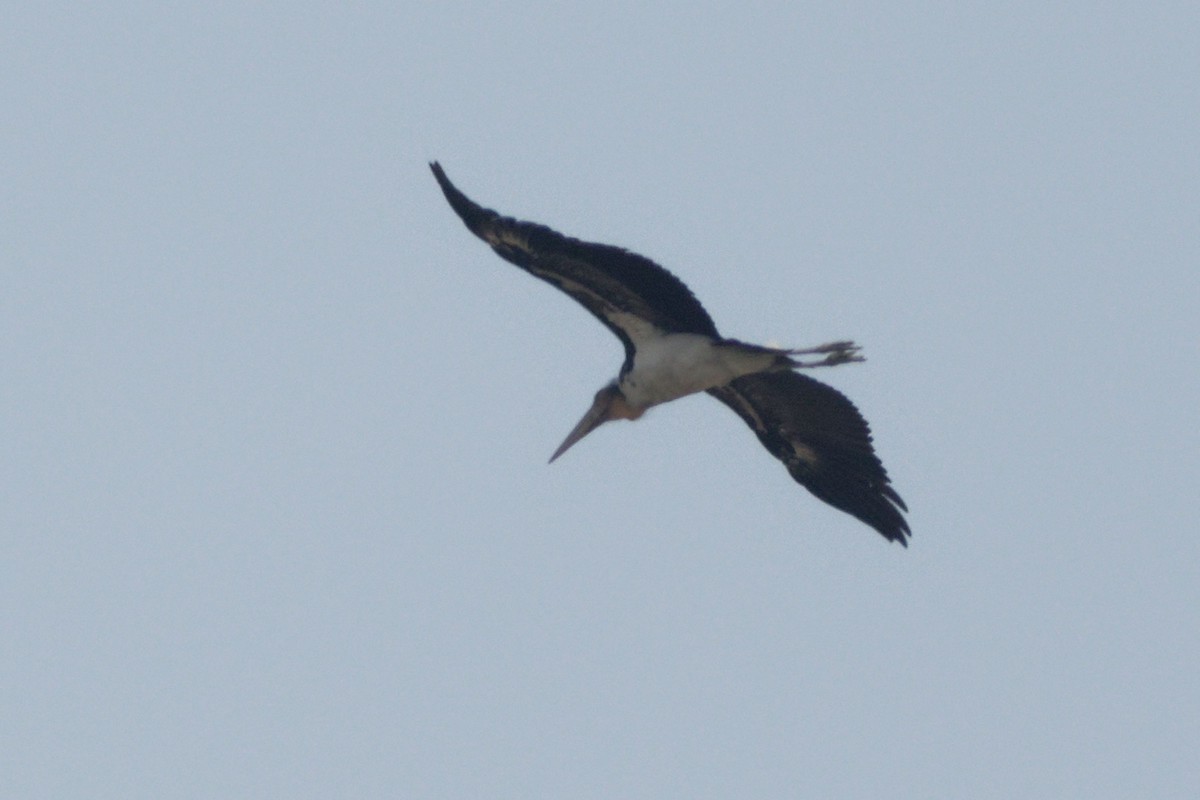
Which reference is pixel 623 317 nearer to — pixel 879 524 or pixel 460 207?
pixel 460 207

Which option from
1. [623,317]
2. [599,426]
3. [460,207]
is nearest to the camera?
[460,207]

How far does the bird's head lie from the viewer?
17.6 meters

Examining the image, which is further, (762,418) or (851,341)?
(762,418)

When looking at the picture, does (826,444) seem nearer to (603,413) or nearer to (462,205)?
(603,413)

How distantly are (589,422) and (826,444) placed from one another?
1834 mm

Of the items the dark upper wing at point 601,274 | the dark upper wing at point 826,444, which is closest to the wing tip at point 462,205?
the dark upper wing at point 601,274

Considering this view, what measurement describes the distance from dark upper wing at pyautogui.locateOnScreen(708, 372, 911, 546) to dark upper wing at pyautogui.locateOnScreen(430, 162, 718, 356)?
1.55 meters

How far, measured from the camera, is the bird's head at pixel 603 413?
693 inches

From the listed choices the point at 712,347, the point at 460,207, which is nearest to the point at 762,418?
the point at 712,347

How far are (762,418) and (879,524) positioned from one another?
126cm

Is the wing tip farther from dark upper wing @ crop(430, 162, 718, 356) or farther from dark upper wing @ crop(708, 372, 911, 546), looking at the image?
dark upper wing @ crop(708, 372, 911, 546)

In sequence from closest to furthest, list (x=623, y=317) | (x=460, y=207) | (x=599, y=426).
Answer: (x=460, y=207) < (x=623, y=317) < (x=599, y=426)

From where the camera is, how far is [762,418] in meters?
18.5

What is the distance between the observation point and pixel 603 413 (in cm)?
1778
